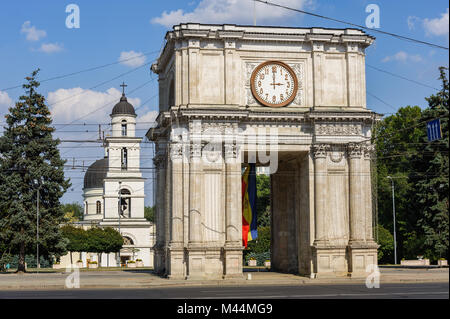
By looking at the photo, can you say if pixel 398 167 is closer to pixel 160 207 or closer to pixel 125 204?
pixel 160 207

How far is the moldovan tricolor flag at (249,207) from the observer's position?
42.8 meters

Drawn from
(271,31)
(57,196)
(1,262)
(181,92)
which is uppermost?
(271,31)

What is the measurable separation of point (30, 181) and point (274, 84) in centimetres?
2441

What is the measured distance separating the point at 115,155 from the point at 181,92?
5578 centimetres

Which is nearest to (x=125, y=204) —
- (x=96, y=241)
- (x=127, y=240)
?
(x=127, y=240)

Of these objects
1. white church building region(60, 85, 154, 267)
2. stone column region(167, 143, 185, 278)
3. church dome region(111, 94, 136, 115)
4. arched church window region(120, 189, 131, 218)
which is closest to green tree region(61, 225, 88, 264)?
white church building region(60, 85, 154, 267)

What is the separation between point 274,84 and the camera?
41750mm

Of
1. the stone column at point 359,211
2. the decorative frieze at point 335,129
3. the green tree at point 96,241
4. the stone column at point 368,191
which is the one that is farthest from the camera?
the green tree at point 96,241

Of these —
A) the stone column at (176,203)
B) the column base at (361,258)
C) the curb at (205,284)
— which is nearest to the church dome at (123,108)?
the stone column at (176,203)

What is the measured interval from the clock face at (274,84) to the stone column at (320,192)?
11.6ft

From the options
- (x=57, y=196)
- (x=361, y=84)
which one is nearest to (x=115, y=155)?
(x=57, y=196)

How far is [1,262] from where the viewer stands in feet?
185

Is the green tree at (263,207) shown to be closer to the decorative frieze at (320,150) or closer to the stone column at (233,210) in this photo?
the decorative frieze at (320,150)

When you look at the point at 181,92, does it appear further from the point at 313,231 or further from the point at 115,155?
the point at 115,155
